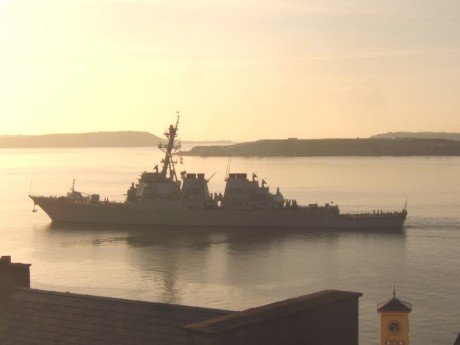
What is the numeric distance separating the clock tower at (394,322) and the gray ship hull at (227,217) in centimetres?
5666

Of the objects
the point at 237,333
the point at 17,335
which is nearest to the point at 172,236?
the point at 17,335

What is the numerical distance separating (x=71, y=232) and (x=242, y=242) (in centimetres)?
1904

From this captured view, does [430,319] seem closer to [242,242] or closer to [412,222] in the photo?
[242,242]

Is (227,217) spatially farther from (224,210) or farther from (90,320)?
(90,320)

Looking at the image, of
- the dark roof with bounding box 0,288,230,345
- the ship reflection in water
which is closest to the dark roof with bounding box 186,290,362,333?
the dark roof with bounding box 0,288,230,345

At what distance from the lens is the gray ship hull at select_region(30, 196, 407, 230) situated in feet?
240

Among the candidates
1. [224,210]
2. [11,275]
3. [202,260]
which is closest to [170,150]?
[224,210]

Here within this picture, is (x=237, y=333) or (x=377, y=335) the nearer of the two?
(x=237, y=333)

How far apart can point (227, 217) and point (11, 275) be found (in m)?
57.2

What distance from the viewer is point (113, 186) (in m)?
138

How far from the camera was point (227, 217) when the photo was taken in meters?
74.7

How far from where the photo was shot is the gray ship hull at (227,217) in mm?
73000

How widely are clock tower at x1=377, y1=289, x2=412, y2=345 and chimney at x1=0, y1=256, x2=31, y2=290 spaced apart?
8504mm

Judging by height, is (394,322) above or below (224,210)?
below
